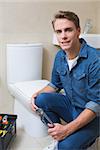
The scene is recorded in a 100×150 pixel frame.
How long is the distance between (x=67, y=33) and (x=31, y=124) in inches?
33.8

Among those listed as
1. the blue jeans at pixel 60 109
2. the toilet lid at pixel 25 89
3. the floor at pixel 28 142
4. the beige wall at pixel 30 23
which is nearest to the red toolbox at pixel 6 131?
the floor at pixel 28 142

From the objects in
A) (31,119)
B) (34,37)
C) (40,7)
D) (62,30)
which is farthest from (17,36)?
(62,30)

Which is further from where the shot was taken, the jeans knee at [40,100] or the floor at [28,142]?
the floor at [28,142]

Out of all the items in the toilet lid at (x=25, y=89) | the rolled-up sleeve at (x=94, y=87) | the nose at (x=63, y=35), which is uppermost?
the nose at (x=63, y=35)

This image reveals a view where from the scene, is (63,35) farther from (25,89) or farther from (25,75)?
(25,75)

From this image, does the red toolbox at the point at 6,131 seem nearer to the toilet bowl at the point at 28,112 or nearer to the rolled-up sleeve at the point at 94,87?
the toilet bowl at the point at 28,112

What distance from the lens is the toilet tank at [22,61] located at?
1969mm

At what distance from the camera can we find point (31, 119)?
5.82 ft

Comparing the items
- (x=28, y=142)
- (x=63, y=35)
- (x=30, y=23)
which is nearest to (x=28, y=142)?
(x=28, y=142)

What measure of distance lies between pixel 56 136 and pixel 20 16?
4.16ft

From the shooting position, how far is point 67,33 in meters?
1.23

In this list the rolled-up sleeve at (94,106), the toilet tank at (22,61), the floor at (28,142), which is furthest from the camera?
the toilet tank at (22,61)

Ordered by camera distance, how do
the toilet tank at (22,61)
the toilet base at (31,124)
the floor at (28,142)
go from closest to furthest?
the floor at (28,142), the toilet base at (31,124), the toilet tank at (22,61)

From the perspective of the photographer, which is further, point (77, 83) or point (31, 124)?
point (31, 124)
